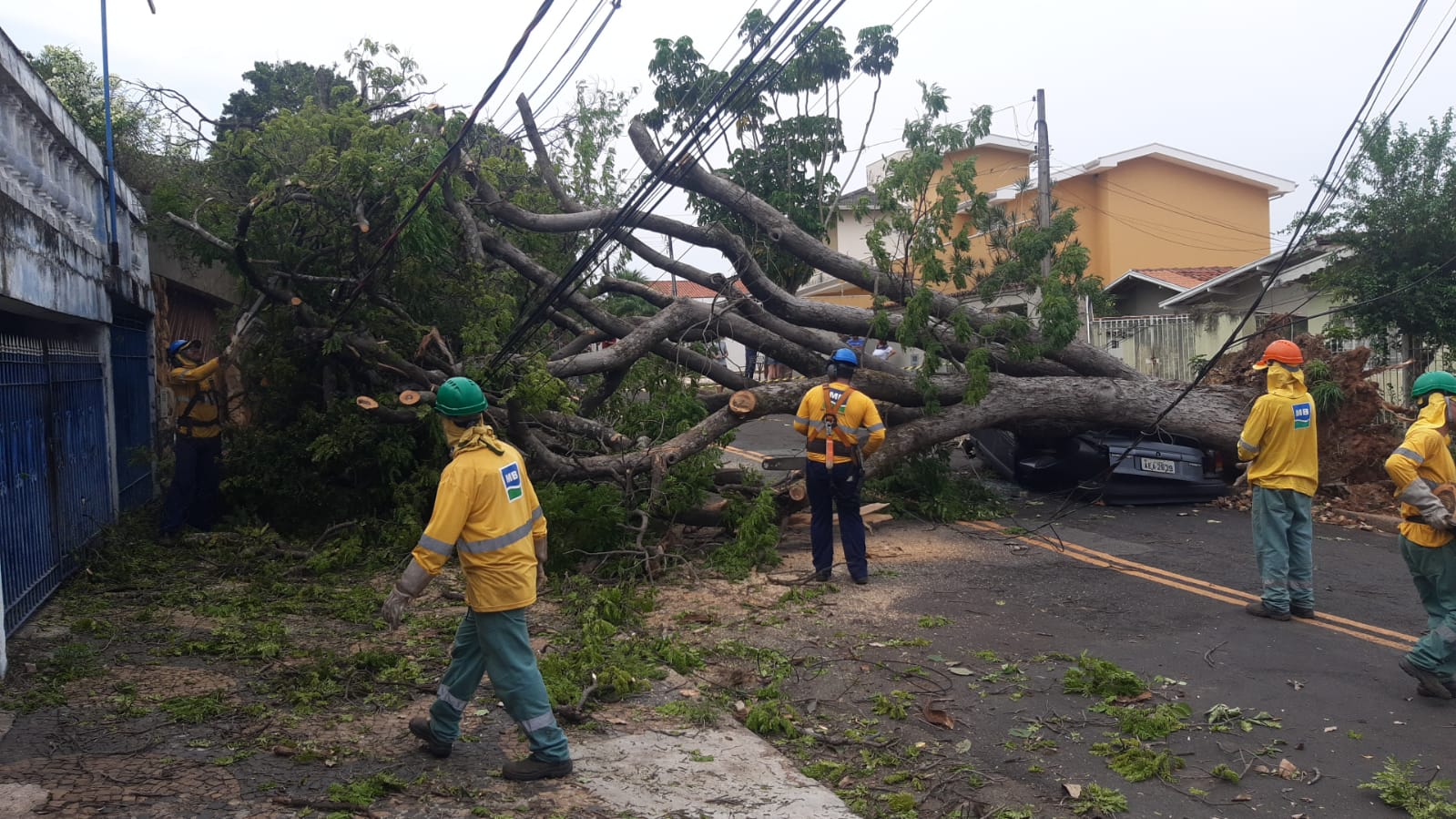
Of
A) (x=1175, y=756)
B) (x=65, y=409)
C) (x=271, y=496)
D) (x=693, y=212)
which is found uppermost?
(x=693, y=212)

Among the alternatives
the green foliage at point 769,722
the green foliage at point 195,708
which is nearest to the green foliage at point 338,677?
the green foliage at point 195,708

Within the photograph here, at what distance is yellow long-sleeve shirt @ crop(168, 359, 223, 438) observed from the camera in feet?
31.4

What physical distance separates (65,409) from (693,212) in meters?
10.6

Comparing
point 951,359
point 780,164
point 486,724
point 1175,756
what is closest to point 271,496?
point 486,724

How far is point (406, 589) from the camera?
4.62 meters

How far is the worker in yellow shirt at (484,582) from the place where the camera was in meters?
4.61

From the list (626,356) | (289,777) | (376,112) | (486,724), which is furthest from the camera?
(376,112)

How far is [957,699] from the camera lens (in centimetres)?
→ 568

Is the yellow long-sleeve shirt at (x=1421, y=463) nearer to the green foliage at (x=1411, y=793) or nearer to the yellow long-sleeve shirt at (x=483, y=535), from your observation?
the green foliage at (x=1411, y=793)

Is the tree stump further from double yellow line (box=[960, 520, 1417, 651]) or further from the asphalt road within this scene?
double yellow line (box=[960, 520, 1417, 651])

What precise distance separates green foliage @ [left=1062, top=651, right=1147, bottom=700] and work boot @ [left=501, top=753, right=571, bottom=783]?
8.99ft

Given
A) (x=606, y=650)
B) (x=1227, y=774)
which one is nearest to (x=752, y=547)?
(x=606, y=650)

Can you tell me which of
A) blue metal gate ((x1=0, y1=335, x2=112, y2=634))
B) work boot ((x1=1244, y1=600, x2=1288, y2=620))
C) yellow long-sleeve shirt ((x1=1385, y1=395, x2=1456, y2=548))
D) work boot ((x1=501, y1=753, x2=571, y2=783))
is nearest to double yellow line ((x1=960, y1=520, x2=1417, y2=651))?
work boot ((x1=1244, y1=600, x2=1288, y2=620))

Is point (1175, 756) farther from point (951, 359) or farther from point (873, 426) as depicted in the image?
point (951, 359)
